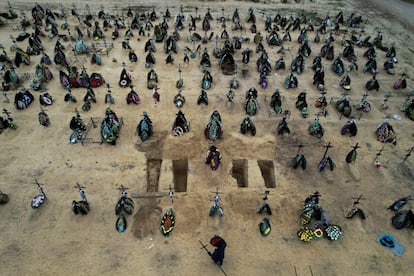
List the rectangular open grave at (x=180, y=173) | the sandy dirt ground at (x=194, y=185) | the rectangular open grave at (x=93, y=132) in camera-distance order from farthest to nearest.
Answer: the rectangular open grave at (x=93, y=132) → the rectangular open grave at (x=180, y=173) → the sandy dirt ground at (x=194, y=185)

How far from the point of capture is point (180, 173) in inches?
826

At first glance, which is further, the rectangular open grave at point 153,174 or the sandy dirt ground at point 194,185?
the rectangular open grave at point 153,174

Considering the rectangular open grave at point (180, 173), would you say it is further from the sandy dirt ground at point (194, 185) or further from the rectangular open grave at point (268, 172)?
the rectangular open grave at point (268, 172)

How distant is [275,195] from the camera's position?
18.9 meters

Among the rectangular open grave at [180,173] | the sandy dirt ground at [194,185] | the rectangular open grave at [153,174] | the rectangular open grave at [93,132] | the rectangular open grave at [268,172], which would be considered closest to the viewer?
the sandy dirt ground at [194,185]

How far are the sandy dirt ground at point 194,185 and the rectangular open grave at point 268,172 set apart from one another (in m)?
0.09

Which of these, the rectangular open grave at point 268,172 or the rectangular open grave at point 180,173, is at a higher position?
the rectangular open grave at point 268,172

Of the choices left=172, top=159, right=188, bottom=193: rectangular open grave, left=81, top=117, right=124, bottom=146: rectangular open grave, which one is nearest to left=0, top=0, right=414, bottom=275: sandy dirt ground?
left=172, top=159, right=188, bottom=193: rectangular open grave

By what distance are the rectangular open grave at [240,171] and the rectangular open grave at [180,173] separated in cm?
328

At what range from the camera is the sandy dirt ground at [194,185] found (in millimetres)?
15711

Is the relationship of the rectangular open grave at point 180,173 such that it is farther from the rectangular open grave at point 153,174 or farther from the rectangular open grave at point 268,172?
the rectangular open grave at point 268,172

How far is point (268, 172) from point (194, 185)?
5350 millimetres

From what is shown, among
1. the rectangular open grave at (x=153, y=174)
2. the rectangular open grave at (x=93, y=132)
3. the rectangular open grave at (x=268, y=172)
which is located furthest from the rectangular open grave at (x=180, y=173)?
the rectangular open grave at (x=93, y=132)

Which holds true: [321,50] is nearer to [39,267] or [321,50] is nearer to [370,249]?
[370,249]
